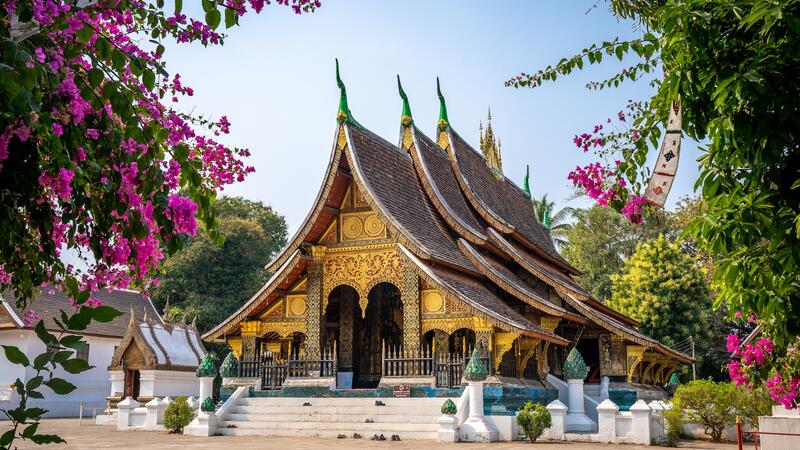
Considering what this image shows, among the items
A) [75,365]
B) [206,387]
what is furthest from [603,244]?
[75,365]

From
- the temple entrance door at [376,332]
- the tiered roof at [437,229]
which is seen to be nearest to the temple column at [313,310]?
the tiered roof at [437,229]

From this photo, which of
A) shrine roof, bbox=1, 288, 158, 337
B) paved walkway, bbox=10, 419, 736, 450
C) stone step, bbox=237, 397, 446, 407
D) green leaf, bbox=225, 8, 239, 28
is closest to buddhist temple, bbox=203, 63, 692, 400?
stone step, bbox=237, 397, 446, 407

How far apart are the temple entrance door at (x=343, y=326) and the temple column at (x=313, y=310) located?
2.45ft

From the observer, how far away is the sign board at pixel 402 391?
1389 centimetres

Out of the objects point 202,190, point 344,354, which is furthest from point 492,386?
point 202,190

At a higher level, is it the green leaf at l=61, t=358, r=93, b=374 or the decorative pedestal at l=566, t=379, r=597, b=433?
the green leaf at l=61, t=358, r=93, b=374

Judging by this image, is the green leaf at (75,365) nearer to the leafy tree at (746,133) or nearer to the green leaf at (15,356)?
the green leaf at (15,356)

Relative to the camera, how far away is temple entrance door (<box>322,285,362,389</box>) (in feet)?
54.6

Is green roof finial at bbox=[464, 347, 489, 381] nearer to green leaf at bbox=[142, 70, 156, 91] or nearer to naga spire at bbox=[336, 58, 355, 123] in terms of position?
naga spire at bbox=[336, 58, 355, 123]

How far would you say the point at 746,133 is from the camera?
11.4 ft

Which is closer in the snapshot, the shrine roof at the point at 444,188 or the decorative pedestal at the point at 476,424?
the decorative pedestal at the point at 476,424

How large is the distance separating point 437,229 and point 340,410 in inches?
194

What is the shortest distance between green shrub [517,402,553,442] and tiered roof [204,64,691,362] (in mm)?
1757

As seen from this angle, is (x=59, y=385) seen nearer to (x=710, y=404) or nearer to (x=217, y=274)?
(x=710, y=404)
